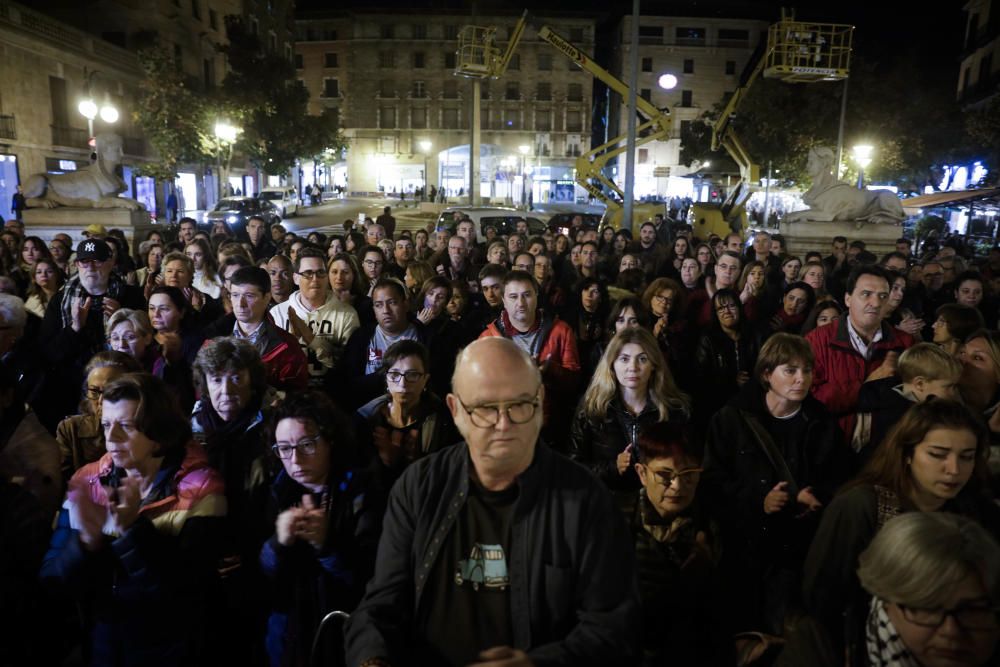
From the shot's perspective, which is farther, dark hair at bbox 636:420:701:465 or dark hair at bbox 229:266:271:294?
dark hair at bbox 229:266:271:294

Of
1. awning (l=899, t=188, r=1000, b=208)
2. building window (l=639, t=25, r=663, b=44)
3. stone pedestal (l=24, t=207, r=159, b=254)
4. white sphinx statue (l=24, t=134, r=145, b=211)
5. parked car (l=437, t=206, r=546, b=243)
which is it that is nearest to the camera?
stone pedestal (l=24, t=207, r=159, b=254)

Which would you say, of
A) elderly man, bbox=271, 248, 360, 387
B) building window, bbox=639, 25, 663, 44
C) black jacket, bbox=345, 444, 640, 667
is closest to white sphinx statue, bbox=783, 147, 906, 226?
elderly man, bbox=271, 248, 360, 387

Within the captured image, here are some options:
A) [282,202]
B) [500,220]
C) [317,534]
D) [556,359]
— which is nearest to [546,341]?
[556,359]

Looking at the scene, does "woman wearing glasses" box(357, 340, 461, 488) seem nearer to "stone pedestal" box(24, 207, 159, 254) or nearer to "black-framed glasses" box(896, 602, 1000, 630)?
"black-framed glasses" box(896, 602, 1000, 630)

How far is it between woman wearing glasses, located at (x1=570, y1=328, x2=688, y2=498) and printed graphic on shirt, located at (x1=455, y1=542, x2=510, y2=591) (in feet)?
5.93

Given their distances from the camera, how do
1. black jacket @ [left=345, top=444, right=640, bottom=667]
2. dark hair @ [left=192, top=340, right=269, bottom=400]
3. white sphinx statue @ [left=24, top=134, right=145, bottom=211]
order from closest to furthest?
black jacket @ [left=345, top=444, right=640, bottom=667], dark hair @ [left=192, top=340, right=269, bottom=400], white sphinx statue @ [left=24, top=134, right=145, bottom=211]

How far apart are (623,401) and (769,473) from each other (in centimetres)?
88

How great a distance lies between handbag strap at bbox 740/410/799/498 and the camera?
3.30 metres

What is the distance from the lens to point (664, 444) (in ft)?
9.64

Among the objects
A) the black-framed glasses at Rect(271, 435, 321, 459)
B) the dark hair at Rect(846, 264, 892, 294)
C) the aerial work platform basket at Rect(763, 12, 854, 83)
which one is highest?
the aerial work platform basket at Rect(763, 12, 854, 83)

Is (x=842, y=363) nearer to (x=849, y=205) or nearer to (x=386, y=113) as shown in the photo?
(x=849, y=205)

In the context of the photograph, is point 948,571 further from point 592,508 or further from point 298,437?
point 298,437

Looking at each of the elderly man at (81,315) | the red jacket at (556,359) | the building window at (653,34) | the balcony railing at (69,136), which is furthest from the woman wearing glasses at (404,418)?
the building window at (653,34)

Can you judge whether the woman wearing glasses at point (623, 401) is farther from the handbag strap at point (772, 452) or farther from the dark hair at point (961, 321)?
the dark hair at point (961, 321)
